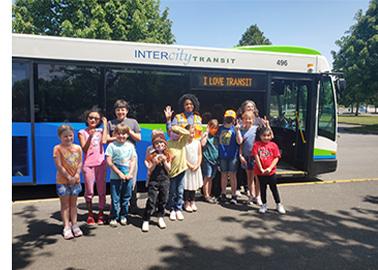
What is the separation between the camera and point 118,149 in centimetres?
450

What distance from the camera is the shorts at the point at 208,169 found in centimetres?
557

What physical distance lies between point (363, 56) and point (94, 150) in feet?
75.1

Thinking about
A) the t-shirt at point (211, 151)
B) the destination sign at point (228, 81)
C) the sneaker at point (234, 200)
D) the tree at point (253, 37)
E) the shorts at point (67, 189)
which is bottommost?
the sneaker at point (234, 200)

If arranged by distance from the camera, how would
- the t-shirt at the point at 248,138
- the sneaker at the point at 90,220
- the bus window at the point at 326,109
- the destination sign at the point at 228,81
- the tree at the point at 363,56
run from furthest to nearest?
the tree at the point at 363,56 < the bus window at the point at 326,109 < the destination sign at the point at 228,81 < the t-shirt at the point at 248,138 < the sneaker at the point at 90,220

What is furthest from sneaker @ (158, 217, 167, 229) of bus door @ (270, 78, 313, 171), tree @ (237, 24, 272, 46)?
tree @ (237, 24, 272, 46)

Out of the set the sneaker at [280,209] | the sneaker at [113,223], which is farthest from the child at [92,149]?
the sneaker at [280,209]

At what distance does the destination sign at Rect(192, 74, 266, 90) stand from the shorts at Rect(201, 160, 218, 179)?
1.73 m

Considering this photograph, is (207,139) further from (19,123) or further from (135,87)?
(19,123)

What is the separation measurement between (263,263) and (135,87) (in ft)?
13.1

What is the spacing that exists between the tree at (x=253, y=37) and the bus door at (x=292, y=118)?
39610 millimetres

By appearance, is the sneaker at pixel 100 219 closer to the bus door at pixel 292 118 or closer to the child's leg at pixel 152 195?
the child's leg at pixel 152 195

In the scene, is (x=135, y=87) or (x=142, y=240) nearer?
(x=142, y=240)

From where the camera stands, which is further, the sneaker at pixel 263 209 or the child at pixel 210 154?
the child at pixel 210 154

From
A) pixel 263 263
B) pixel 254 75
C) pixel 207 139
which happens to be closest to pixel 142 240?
pixel 263 263
